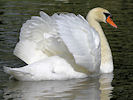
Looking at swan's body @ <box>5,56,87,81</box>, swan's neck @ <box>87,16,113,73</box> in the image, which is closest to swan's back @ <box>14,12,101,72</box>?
swan's body @ <box>5,56,87,81</box>

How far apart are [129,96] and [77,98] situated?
0.93 meters

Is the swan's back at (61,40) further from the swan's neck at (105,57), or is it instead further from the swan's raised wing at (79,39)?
the swan's neck at (105,57)

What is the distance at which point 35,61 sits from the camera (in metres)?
9.28

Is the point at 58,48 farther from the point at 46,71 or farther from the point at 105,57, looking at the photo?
the point at 105,57

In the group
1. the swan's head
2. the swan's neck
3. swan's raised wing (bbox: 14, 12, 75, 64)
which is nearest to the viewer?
swan's raised wing (bbox: 14, 12, 75, 64)

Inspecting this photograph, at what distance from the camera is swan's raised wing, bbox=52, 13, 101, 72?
8.66 metres

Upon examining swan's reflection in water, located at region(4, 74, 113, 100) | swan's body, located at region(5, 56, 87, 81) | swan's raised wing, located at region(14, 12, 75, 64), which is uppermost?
swan's raised wing, located at region(14, 12, 75, 64)

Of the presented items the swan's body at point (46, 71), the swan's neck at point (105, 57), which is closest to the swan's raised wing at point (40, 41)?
the swan's body at point (46, 71)

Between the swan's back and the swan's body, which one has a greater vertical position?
the swan's back

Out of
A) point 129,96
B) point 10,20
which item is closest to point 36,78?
point 129,96

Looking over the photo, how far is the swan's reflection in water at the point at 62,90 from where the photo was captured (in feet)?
26.3

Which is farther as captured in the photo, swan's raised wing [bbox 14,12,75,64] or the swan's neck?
the swan's neck

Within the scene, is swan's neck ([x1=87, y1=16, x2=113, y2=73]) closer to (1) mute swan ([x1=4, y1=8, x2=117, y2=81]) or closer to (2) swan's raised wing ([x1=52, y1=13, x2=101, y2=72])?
(1) mute swan ([x1=4, y1=8, x2=117, y2=81])

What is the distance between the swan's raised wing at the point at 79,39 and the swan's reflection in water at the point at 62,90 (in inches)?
17.1
